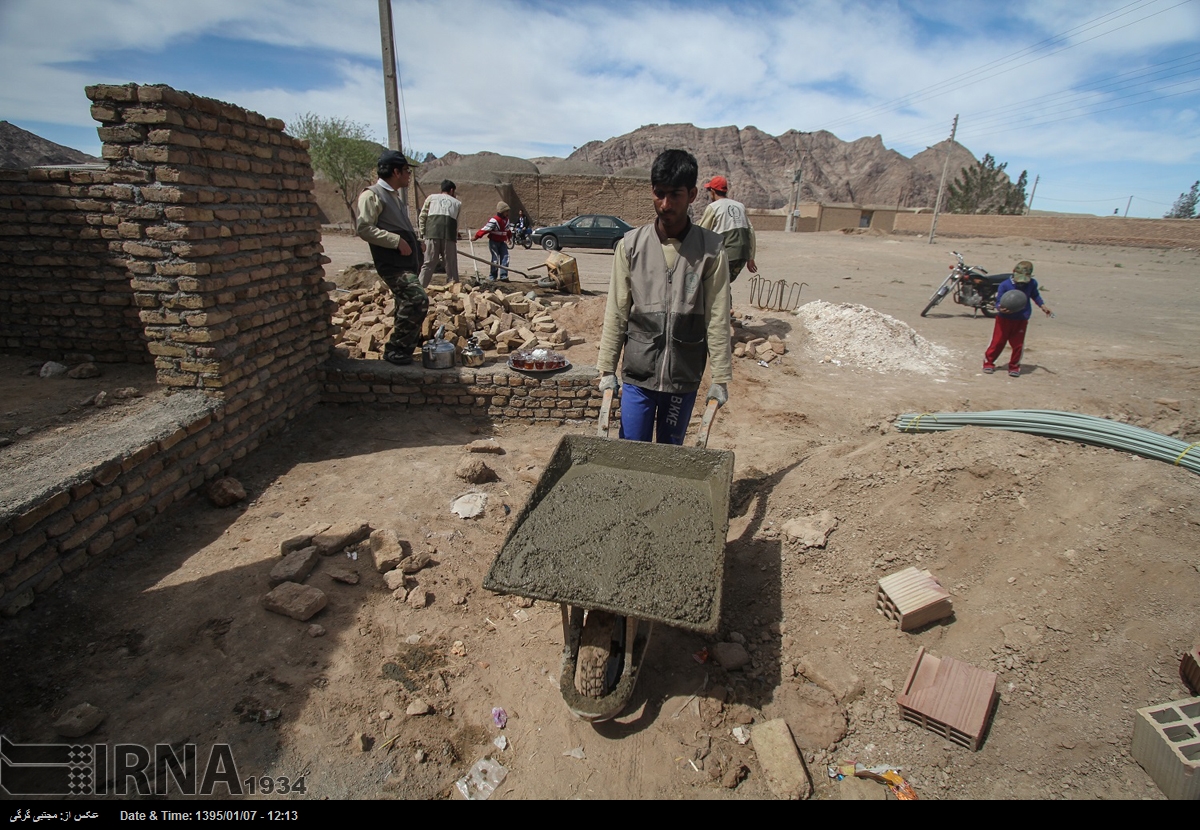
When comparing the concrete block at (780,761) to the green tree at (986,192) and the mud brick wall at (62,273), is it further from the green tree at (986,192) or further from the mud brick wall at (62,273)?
the green tree at (986,192)

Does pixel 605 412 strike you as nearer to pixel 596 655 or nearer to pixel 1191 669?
pixel 596 655

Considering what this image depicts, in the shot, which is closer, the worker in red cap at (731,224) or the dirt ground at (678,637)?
the dirt ground at (678,637)

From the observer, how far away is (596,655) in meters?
2.12

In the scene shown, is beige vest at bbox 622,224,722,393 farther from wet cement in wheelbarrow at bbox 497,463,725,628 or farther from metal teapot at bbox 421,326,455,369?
metal teapot at bbox 421,326,455,369

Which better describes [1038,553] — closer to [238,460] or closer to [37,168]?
[238,460]

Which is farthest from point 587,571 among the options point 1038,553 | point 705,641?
point 1038,553

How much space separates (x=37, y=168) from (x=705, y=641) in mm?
4939

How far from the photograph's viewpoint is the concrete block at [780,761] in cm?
197

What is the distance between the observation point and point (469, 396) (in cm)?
494

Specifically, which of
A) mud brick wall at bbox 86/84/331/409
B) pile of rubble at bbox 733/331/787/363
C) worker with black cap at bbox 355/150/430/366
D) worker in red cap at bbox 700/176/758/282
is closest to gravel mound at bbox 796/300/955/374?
pile of rubble at bbox 733/331/787/363

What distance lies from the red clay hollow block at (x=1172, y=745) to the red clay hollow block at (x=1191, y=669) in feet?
0.25

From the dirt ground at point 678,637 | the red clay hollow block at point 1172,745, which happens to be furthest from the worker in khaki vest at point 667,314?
the red clay hollow block at point 1172,745

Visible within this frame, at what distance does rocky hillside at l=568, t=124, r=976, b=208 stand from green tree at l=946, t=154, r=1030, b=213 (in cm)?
2386

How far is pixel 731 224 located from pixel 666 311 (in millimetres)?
3965
